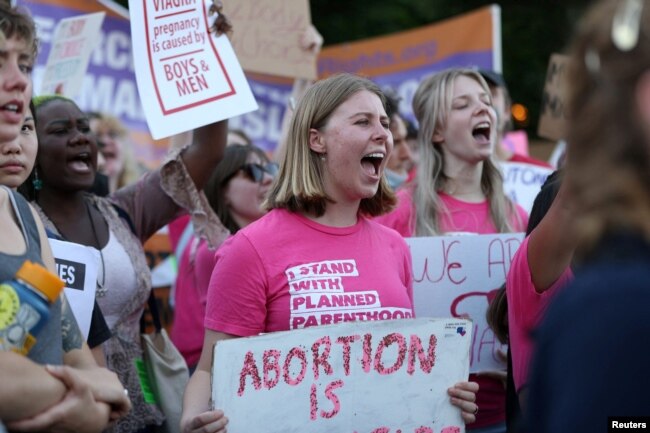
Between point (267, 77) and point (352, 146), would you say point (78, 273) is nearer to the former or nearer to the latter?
point (352, 146)

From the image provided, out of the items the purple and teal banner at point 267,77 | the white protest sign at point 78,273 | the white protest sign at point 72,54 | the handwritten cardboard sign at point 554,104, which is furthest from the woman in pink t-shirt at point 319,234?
the handwritten cardboard sign at point 554,104

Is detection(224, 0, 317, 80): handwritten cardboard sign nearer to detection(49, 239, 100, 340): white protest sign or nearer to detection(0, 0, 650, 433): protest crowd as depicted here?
detection(0, 0, 650, 433): protest crowd

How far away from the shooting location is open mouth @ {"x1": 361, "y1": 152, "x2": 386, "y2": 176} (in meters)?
3.21

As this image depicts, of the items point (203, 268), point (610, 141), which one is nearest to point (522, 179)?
point (203, 268)

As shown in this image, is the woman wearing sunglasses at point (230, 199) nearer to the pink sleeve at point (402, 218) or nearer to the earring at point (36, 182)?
the pink sleeve at point (402, 218)

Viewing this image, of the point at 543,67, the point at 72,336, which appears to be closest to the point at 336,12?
the point at 543,67

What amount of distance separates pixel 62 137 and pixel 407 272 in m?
1.36

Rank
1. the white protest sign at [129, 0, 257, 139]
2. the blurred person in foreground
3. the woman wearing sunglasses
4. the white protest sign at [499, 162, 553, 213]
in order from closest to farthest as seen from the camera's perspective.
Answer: the blurred person in foreground < the white protest sign at [129, 0, 257, 139] < the woman wearing sunglasses < the white protest sign at [499, 162, 553, 213]

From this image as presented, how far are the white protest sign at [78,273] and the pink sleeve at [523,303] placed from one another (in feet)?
3.90

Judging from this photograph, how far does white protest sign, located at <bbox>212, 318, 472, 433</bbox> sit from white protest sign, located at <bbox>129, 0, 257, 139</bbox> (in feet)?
3.93

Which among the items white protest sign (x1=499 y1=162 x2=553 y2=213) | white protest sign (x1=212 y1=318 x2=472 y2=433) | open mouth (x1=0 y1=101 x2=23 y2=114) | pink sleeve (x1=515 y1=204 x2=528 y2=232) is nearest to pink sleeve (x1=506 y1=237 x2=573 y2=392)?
white protest sign (x1=212 y1=318 x2=472 y2=433)

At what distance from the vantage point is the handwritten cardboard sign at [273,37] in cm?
539

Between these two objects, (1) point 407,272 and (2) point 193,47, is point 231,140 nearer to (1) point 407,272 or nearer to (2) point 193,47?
(2) point 193,47

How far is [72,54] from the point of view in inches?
199
